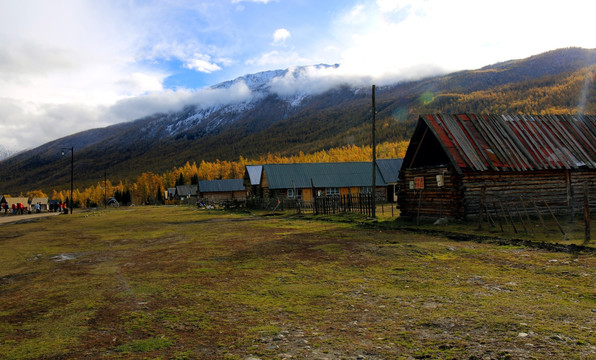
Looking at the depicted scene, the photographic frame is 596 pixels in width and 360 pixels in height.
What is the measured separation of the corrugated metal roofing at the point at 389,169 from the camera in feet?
192

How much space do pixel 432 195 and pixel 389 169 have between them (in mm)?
35215

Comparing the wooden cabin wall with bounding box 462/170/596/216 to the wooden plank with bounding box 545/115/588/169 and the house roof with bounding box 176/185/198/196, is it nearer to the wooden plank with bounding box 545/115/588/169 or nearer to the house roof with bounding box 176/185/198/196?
the wooden plank with bounding box 545/115/588/169

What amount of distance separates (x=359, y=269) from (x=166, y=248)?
9355 mm

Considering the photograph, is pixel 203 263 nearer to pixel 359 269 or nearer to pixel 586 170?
pixel 359 269

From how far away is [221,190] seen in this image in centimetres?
9731

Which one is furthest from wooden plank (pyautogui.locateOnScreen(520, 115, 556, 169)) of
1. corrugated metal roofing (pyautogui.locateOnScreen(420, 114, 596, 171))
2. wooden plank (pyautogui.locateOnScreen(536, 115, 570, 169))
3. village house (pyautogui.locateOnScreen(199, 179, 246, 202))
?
village house (pyautogui.locateOnScreen(199, 179, 246, 202))

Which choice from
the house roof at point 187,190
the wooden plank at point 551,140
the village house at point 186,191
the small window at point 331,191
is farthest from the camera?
the house roof at point 187,190

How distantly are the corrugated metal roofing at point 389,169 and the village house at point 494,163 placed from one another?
30.8 meters

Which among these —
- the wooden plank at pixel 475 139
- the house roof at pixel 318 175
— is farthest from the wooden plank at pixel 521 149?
the house roof at pixel 318 175

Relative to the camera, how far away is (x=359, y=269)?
1109 centimetres

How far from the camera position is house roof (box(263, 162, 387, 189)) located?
55938 mm

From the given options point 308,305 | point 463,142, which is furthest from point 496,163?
point 308,305

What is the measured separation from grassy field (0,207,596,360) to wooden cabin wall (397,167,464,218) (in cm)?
937

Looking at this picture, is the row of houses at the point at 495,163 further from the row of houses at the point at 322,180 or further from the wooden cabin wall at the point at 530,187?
the row of houses at the point at 322,180
